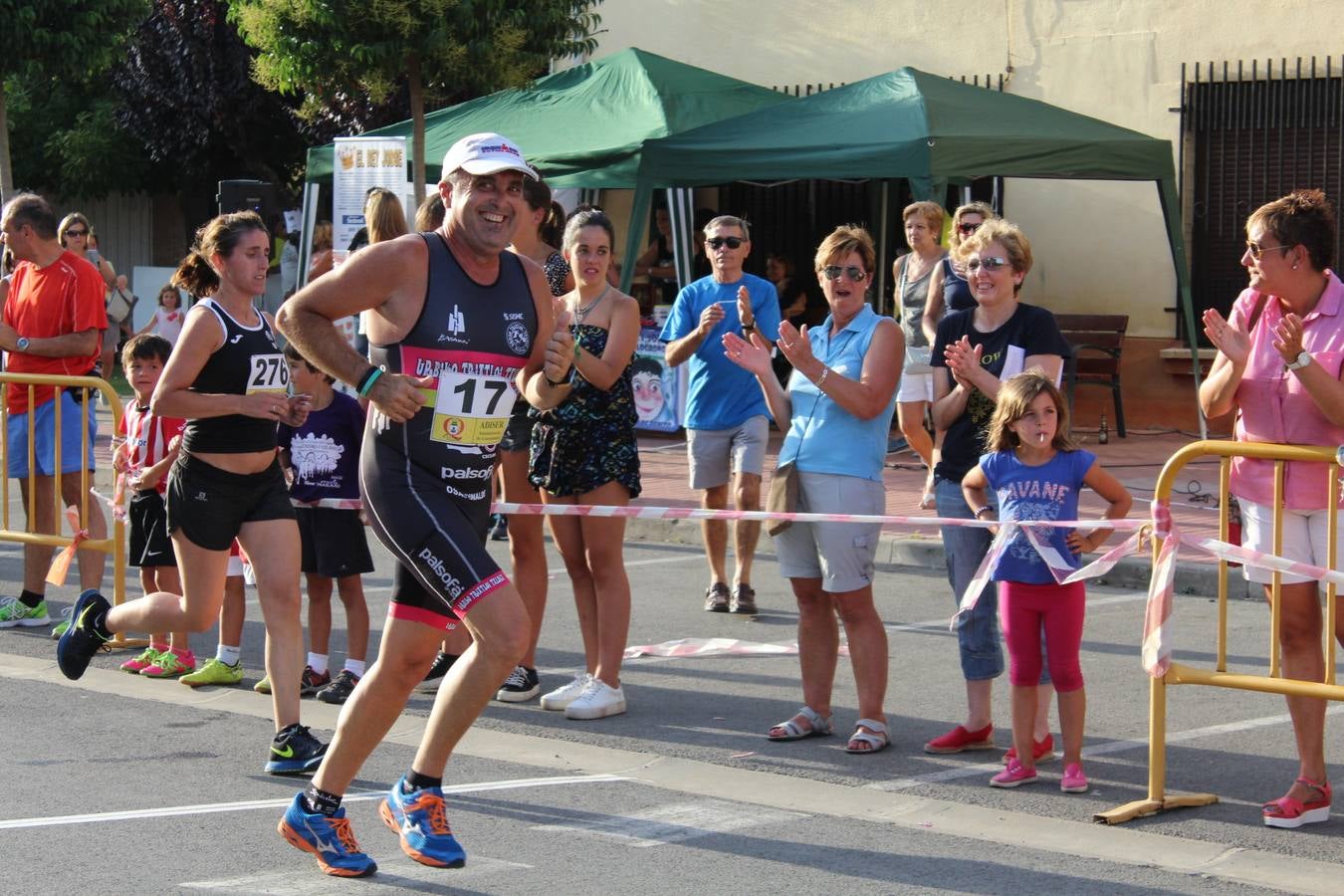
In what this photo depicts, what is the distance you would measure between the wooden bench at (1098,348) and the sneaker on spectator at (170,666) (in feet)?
34.0

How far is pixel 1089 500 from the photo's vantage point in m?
13.5

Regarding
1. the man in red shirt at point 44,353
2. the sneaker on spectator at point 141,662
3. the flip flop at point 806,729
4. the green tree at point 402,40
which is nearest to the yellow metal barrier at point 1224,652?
the flip flop at point 806,729

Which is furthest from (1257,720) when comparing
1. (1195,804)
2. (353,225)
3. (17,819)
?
(353,225)

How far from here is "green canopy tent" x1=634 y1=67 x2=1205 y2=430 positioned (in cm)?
1452

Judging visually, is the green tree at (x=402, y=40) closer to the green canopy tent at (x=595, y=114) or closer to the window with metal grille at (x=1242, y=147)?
the green canopy tent at (x=595, y=114)

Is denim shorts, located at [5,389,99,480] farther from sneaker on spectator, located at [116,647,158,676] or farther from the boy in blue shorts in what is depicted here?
the boy in blue shorts

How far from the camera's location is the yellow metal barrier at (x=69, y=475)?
8.52 meters

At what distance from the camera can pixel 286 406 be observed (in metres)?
6.38

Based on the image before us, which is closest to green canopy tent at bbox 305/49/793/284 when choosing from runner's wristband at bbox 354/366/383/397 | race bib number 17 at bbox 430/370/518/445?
race bib number 17 at bbox 430/370/518/445

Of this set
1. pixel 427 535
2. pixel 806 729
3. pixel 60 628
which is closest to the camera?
pixel 427 535

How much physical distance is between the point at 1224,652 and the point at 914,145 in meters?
9.04

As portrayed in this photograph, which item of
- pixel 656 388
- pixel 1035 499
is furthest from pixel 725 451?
pixel 656 388

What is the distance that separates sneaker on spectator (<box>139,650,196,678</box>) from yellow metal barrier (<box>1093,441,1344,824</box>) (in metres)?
4.21

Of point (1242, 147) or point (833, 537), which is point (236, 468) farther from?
point (1242, 147)
